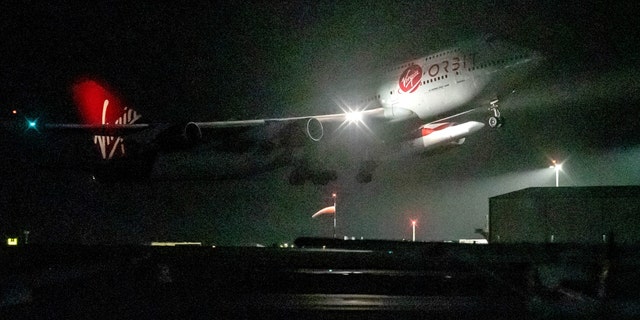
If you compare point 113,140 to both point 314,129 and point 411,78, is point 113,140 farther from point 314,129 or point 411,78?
point 411,78

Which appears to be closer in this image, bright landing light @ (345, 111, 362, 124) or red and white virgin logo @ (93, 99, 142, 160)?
bright landing light @ (345, 111, 362, 124)

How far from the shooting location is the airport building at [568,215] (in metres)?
24.7

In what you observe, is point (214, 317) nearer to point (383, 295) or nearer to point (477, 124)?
point (383, 295)

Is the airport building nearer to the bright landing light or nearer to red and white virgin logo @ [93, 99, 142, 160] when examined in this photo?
the bright landing light

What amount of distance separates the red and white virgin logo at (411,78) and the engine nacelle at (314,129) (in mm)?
4162

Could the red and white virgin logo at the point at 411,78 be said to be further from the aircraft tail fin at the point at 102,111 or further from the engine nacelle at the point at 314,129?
the aircraft tail fin at the point at 102,111

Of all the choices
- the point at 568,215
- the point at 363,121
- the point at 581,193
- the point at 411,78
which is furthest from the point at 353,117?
the point at 568,215

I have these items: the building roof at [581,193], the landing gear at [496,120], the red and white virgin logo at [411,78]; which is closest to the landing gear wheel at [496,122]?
the landing gear at [496,120]

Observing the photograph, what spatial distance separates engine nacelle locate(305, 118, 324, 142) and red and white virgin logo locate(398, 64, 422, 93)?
4162 millimetres

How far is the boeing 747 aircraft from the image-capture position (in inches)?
1289

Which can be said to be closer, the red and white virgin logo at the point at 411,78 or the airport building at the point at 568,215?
the airport building at the point at 568,215

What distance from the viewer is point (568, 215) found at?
25.4m

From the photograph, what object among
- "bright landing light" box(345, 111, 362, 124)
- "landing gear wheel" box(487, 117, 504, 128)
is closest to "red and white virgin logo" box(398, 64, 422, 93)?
"bright landing light" box(345, 111, 362, 124)

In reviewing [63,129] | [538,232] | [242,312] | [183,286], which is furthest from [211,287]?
[63,129]
